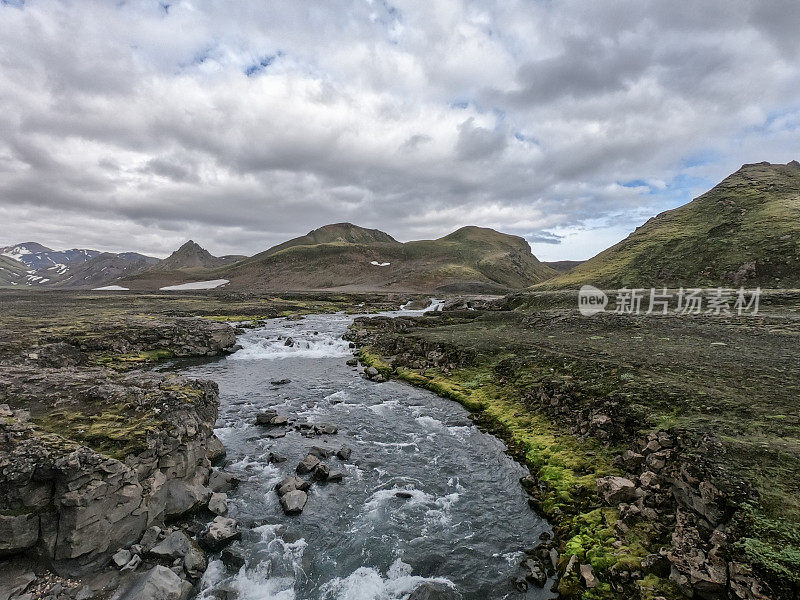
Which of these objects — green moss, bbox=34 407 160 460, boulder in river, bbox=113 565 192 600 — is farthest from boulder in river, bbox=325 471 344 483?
green moss, bbox=34 407 160 460

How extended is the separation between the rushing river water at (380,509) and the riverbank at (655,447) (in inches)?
74.1

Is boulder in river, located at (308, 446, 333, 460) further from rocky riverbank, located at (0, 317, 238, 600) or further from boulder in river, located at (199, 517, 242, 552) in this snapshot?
boulder in river, located at (199, 517, 242, 552)

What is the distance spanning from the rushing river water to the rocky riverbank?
152 cm

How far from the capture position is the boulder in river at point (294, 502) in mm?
15523

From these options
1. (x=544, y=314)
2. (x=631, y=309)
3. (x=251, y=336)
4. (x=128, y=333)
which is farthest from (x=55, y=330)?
(x=631, y=309)

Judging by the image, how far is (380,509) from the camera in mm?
16062

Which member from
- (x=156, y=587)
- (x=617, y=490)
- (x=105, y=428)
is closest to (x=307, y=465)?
(x=156, y=587)

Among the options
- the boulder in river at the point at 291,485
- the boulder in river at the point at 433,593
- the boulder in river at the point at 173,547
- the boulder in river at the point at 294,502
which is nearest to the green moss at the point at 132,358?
the boulder in river at the point at 291,485

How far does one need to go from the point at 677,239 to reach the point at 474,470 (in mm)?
120220

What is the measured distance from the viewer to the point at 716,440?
15.0 meters

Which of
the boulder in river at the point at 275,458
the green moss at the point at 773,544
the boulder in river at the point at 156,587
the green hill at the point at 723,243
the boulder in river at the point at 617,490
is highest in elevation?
the green hill at the point at 723,243

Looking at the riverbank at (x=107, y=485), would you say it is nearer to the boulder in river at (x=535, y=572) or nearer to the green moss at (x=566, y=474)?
the boulder in river at (x=535, y=572)

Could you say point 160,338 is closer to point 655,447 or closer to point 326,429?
point 326,429

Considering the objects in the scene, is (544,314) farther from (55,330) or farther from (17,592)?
(55,330)
